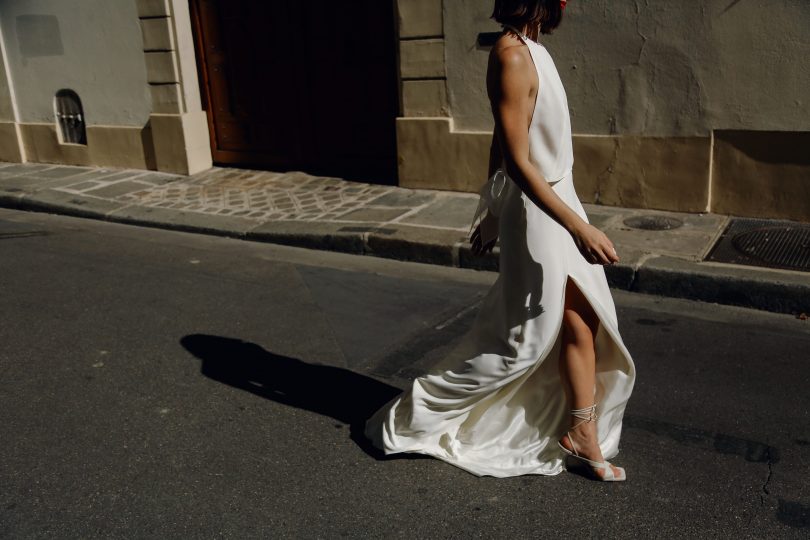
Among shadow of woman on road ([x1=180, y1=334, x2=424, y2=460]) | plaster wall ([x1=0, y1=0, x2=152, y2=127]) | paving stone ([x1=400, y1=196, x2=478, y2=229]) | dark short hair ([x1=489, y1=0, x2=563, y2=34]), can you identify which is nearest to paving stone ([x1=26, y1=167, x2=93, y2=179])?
plaster wall ([x1=0, y1=0, x2=152, y2=127])

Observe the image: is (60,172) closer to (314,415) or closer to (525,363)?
(314,415)

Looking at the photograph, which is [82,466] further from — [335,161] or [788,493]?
[335,161]

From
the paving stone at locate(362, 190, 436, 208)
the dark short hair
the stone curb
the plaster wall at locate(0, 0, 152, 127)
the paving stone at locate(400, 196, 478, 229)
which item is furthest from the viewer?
the plaster wall at locate(0, 0, 152, 127)

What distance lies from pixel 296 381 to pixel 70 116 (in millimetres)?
7491

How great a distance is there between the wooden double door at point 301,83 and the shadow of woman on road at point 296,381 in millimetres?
4286

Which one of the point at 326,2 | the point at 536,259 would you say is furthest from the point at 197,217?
the point at 536,259

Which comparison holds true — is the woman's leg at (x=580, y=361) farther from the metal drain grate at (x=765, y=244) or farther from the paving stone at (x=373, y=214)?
the paving stone at (x=373, y=214)

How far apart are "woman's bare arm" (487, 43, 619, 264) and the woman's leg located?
315mm

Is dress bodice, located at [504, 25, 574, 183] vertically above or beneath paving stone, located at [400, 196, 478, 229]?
above

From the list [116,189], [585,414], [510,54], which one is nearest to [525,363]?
[585,414]

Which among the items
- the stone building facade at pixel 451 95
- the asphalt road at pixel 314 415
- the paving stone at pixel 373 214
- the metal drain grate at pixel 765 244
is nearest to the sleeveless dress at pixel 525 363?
the asphalt road at pixel 314 415

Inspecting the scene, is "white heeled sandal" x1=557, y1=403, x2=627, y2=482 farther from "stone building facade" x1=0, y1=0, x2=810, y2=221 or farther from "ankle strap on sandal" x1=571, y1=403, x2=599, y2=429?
"stone building facade" x1=0, y1=0, x2=810, y2=221

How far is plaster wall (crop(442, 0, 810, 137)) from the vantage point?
20.1 ft

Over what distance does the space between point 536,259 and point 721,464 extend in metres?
1.11
